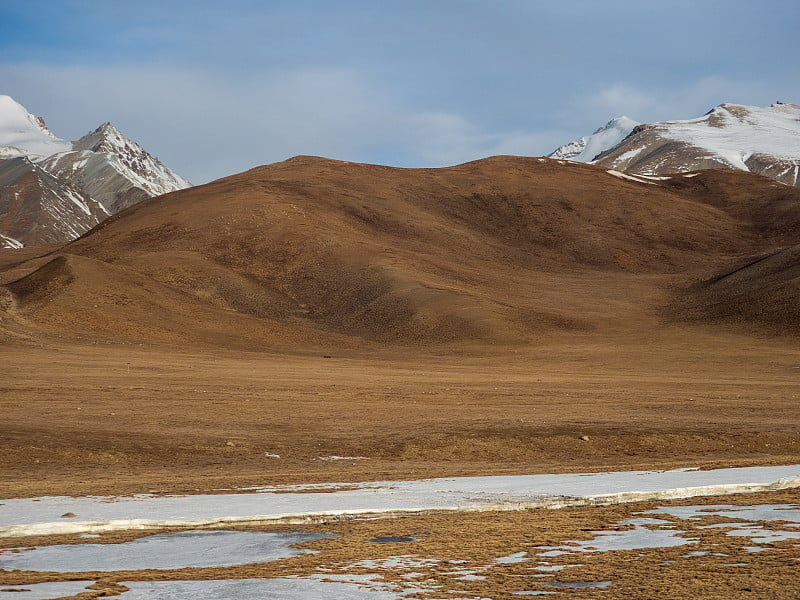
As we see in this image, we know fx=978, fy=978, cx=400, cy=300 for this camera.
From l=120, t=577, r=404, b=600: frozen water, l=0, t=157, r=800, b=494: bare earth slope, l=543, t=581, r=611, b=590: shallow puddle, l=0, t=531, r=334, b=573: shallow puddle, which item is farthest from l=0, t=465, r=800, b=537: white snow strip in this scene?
l=543, t=581, r=611, b=590: shallow puddle

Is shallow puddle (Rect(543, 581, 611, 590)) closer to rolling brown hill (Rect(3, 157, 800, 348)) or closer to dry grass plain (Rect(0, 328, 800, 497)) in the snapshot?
dry grass plain (Rect(0, 328, 800, 497))

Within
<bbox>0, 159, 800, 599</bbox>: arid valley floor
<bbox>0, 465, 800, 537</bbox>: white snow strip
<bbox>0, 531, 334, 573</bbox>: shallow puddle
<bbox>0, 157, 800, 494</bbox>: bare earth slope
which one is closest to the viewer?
<bbox>0, 531, 334, 573</bbox>: shallow puddle

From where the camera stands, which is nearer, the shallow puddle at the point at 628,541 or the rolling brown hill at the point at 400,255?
the shallow puddle at the point at 628,541

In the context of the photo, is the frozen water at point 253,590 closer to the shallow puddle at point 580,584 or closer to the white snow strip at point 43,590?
the white snow strip at point 43,590

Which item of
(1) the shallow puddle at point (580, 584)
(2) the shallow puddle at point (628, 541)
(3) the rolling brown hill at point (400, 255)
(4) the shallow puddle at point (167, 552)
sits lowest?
(2) the shallow puddle at point (628, 541)

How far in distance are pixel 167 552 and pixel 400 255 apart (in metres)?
74.2

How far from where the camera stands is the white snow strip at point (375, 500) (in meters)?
11.5

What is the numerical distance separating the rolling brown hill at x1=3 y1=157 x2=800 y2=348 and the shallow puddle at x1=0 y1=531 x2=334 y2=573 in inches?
1682

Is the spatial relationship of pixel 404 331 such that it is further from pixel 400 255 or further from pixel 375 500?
pixel 375 500

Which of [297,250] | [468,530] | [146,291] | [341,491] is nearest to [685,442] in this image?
[341,491]

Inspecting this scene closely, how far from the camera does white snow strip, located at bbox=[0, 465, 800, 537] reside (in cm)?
1153

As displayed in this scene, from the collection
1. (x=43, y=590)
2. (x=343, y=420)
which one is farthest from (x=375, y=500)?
(x=343, y=420)

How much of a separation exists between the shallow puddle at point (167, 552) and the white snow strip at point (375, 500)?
2.80 ft

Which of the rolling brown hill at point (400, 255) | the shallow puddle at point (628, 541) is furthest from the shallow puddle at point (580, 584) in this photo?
the rolling brown hill at point (400, 255)
